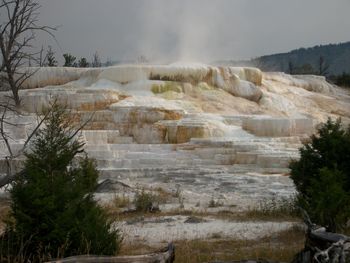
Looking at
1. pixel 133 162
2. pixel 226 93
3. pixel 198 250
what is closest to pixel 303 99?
pixel 226 93

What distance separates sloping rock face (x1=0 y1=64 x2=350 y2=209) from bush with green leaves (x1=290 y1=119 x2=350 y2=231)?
300 cm

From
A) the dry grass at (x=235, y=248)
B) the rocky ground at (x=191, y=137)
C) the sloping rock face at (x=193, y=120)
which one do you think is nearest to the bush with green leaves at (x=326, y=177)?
the dry grass at (x=235, y=248)

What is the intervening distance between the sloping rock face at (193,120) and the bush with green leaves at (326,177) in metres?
3.00

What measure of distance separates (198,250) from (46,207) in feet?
7.28

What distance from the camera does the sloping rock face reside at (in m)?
17.3

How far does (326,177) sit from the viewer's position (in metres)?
7.45

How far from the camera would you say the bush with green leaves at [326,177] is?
23.9 feet

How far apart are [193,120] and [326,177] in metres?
16.5

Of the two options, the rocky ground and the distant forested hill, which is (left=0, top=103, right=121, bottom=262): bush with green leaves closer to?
the rocky ground

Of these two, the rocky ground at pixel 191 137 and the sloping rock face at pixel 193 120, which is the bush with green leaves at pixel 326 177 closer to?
the rocky ground at pixel 191 137

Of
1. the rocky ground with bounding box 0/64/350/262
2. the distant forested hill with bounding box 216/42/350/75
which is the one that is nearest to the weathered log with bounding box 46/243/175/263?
the rocky ground with bounding box 0/64/350/262

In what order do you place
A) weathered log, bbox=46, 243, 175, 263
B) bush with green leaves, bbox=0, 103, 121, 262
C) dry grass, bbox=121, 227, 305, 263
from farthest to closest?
dry grass, bbox=121, 227, 305, 263 < bush with green leaves, bbox=0, 103, 121, 262 < weathered log, bbox=46, 243, 175, 263

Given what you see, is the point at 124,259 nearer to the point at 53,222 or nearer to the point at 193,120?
the point at 53,222

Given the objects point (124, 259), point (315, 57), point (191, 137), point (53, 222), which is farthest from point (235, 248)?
point (315, 57)
